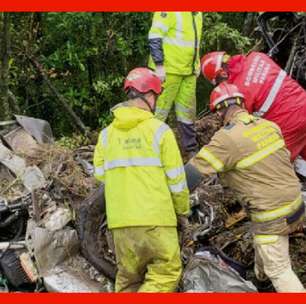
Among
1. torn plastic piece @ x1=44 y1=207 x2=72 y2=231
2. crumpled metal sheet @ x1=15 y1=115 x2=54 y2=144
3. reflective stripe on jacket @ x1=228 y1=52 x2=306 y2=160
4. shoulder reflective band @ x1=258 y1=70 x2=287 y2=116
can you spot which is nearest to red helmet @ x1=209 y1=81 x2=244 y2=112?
reflective stripe on jacket @ x1=228 y1=52 x2=306 y2=160

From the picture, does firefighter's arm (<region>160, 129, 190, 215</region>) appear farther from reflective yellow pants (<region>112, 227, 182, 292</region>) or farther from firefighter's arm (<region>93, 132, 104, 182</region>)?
firefighter's arm (<region>93, 132, 104, 182</region>)

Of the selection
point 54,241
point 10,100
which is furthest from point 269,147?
point 10,100

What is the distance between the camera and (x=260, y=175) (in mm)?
4414

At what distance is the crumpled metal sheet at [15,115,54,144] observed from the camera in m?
6.43

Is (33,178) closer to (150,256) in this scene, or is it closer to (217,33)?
(150,256)

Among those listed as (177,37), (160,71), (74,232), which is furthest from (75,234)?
(177,37)

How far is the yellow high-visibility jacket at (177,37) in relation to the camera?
6500 millimetres

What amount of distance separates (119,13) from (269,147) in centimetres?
466

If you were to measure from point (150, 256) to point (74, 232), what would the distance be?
103 cm

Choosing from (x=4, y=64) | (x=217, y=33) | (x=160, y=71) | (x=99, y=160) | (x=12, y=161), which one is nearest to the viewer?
(x=99, y=160)

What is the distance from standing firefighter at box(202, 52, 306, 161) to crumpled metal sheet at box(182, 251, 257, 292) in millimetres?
1452

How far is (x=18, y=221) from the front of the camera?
5.48 metres

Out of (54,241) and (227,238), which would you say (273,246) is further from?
(54,241)

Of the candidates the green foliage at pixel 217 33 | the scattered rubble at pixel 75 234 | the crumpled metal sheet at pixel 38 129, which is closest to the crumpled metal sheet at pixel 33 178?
the scattered rubble at pixel 75 234
